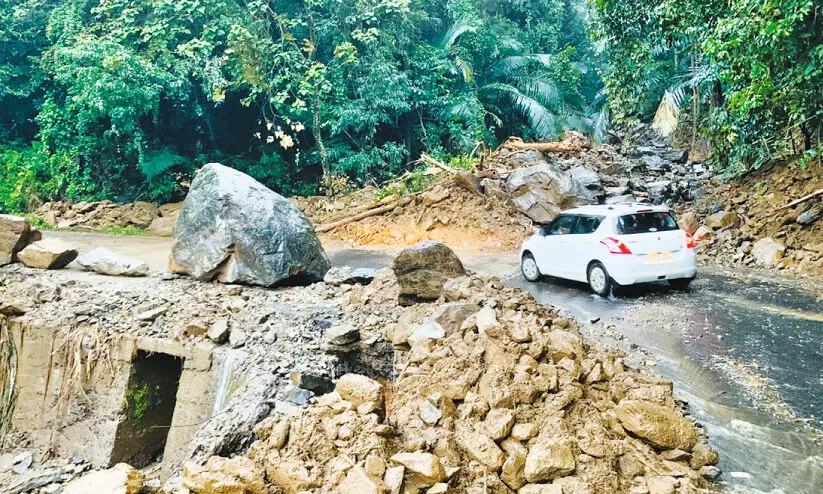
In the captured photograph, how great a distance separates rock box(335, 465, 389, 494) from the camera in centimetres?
326

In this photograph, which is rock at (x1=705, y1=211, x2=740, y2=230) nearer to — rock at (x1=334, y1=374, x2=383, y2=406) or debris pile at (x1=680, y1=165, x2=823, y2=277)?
debris pile at (x1=680, y1=165, x2=823, y2=277)

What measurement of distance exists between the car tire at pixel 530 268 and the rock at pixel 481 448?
21.2 feet

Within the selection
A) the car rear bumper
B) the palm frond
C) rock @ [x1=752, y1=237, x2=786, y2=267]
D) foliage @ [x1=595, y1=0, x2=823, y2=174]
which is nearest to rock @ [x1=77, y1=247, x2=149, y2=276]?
the car rear bumper

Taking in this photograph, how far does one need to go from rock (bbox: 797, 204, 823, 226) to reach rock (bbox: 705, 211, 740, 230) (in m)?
1.72

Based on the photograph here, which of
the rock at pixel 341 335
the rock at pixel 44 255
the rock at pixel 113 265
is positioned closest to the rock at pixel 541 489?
the rock at pixel 341 335

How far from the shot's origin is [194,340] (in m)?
7.00

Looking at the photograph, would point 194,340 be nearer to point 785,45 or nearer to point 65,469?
point 65,469

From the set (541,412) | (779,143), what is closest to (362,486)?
(541,412)

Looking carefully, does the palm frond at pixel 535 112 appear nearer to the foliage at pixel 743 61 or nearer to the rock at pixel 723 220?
the foliage at pixel 743 61

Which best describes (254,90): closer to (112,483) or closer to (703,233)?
(703,233)

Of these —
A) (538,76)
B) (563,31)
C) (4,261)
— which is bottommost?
(4,261)

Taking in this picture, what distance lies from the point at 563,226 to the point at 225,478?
734 centimetres

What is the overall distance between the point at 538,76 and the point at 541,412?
876 inches

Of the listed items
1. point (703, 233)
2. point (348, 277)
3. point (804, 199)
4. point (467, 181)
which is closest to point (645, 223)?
point (804, 199)
